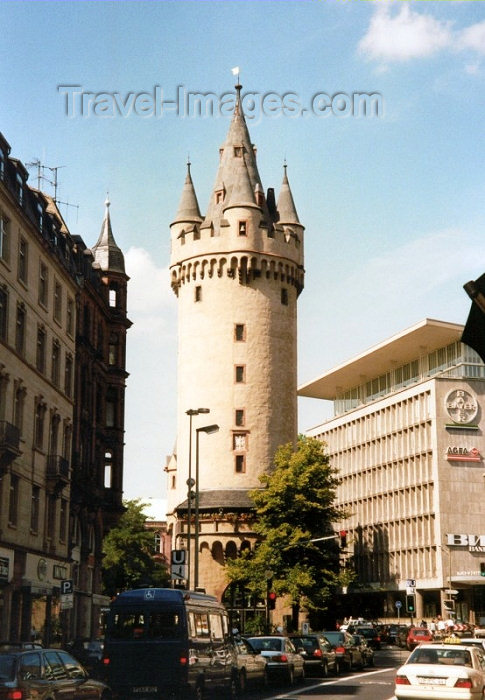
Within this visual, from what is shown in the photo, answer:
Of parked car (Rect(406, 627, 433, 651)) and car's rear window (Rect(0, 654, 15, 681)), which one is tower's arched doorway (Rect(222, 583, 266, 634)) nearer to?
parked car (Rect(406, 627, 433, 651))

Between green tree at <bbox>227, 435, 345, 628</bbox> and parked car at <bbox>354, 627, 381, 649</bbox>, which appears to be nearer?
parked car at <bbox>354, 627, 381, 649</bbox>

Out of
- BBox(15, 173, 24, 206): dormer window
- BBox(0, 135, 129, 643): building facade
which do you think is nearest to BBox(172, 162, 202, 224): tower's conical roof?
BBox(0, 135, 129, 643): building facade

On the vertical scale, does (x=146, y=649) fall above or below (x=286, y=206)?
below

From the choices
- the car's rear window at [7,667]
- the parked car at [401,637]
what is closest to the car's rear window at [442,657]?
the car's rear window at [7,667]

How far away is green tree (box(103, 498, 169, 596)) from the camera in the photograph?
330 feet

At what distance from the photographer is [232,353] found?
281ft

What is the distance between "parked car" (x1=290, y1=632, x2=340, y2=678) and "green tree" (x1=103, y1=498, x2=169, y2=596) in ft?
199

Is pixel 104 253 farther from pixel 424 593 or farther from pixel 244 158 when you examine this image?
pixel 424 593

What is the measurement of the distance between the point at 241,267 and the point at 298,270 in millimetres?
5861

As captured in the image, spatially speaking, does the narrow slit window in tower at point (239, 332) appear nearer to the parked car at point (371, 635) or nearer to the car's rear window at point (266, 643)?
the parked car at point (371, 635)

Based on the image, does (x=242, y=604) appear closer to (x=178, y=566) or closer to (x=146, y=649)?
(x=178, y=566)

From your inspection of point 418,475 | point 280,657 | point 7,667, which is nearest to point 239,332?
point 418,475

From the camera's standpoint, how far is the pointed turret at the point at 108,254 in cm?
6838

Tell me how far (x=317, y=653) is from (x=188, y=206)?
6201 cm
